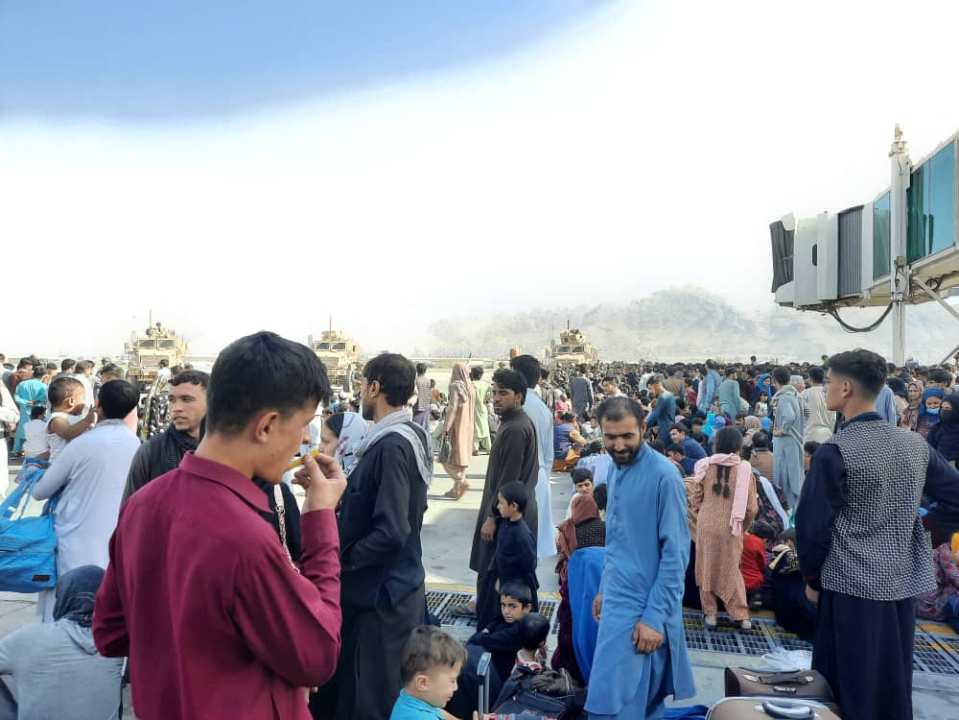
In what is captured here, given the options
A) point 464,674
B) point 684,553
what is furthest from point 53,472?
point 684,553

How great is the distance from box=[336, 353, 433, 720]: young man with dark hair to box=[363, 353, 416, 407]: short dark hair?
92 mm

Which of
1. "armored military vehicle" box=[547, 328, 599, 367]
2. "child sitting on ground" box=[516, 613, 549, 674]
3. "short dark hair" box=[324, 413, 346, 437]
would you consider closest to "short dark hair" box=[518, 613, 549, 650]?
"child sitting on ground" box=[516, 613, 549, 674]

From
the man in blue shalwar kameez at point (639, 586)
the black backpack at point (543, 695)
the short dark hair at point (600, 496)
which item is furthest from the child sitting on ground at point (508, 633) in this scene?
the short dark hair at point (600, 496)

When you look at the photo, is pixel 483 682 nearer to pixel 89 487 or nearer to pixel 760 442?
pixel 89 487

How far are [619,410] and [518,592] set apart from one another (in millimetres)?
1375

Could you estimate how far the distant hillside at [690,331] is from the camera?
109 meters

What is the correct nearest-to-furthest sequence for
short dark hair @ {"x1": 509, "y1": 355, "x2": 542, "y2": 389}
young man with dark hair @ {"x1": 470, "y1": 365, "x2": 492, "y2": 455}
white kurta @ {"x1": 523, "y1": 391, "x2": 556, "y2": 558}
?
white kurta @ {"x1": 523, "y1": 391, "x2": 556, "y2": 558}, short dark hair @ {"x1": 509, "y1": 355, "x2": 542, "y2": 389}, young man with dark hair @ {"x1": 470, "y1": 365, "x2": 492, "y2": 455}

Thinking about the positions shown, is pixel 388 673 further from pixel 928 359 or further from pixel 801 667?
pixel 928 359

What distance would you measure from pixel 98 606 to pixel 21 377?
11096mm

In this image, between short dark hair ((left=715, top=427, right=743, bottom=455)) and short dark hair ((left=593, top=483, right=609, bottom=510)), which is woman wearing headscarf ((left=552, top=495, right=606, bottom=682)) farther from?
short dark hair ((left=715, top=427, right=743, bottom=455))

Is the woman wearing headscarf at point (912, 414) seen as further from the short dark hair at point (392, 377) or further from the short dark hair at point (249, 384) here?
the short dark hair at point (249, 384)

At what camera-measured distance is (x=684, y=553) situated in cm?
271

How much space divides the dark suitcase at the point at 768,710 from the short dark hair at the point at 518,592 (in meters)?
1.31

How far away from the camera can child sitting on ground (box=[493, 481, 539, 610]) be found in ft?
12.7
